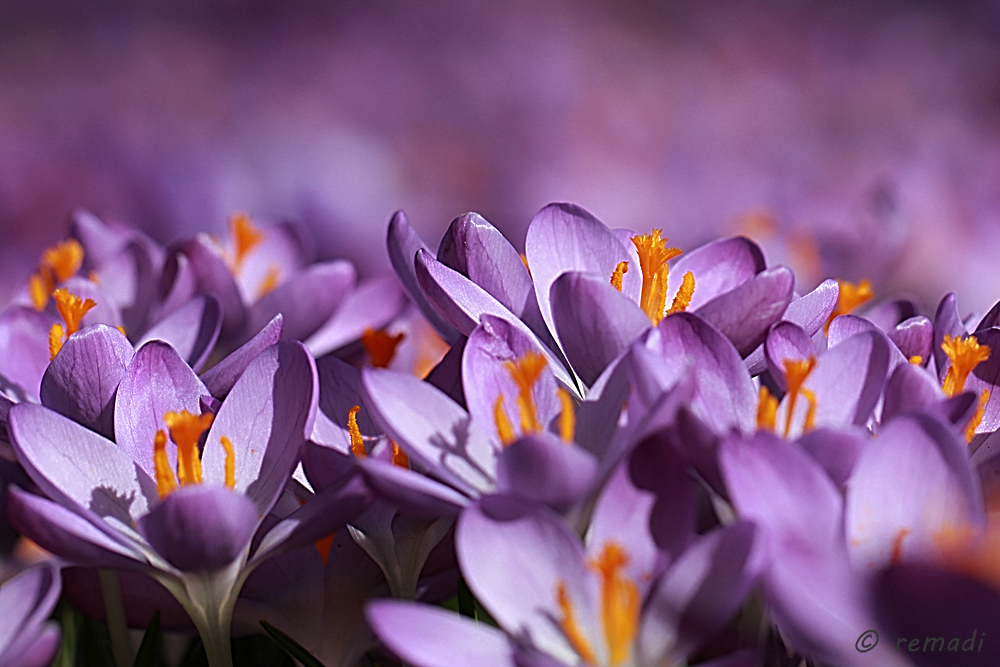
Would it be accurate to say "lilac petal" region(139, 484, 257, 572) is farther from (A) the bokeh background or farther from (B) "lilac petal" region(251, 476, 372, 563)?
(A) the bokeh background

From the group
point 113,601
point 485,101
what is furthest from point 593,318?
point 485,101

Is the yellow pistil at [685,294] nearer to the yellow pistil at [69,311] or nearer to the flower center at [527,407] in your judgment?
the flower center at [527,407]

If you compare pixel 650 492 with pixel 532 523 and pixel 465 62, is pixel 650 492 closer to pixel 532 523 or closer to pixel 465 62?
pixel 532 523

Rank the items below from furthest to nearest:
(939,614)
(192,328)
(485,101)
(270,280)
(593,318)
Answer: (485,101) → (270,280) → (192,328) → (593,318) → (939,614)

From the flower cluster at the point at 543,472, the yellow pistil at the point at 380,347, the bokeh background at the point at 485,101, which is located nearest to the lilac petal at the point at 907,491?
the flower cluster at the point at 543,472

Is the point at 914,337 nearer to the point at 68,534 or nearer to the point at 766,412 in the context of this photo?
the point at 766,412

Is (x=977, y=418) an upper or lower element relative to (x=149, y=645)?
upper
